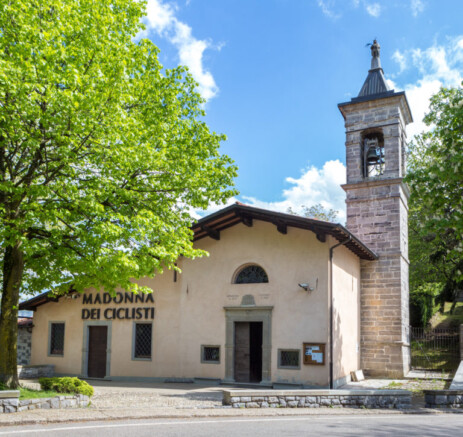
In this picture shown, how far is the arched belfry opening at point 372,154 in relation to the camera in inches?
787

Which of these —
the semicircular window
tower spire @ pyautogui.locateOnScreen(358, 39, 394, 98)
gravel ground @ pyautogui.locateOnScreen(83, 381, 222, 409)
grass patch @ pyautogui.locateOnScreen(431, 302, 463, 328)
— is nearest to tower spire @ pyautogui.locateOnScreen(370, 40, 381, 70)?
tower spire @ pyautogui.locateOnScreen(358, 39, 394, 98)

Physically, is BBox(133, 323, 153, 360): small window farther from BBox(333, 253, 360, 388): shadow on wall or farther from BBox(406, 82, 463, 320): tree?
BBox(406, 82, 463, 320): tree

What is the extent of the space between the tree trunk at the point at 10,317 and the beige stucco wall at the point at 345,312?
28.8 ft

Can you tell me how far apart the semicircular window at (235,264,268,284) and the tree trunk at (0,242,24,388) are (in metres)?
7.27

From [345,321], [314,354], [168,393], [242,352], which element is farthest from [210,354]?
[345,321]

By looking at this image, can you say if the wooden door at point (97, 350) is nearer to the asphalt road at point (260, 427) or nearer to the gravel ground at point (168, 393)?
the gravel ground at point (168, 393)

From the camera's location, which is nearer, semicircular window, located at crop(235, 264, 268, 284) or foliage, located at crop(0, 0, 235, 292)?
foliage, located at crop(0, 0, 235, 292)

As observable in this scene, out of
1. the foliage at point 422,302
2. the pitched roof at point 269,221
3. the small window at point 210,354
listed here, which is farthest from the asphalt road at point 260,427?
the foliage at point 422,302

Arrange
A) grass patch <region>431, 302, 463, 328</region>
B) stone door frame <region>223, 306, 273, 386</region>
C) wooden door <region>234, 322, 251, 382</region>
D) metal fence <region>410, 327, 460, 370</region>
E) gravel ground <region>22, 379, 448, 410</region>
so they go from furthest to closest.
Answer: grass patch <region>431, 302, 463, 328</region> → metal fence <region>410, 327, 460, 370</region> → wooden door <region>234, 322, 251, 382</region> → stone door frame <region>223, 306, 273, 386</region> → gravel ground <region>22, 379, 448, 410</region>

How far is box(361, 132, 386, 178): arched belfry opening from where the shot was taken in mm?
19991

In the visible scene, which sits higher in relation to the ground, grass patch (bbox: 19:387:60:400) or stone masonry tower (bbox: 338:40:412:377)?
stone masonry tower (bbox: 338:40:412:377)

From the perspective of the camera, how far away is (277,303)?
16047 millimetres

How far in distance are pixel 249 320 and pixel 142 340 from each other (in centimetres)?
414

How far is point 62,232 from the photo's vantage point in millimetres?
11602
